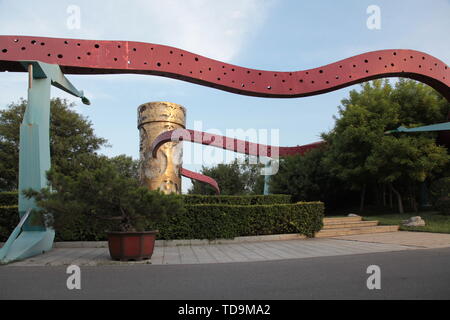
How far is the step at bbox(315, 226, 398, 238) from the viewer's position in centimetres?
1301

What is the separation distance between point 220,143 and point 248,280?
48.8ft

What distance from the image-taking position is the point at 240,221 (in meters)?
11.5

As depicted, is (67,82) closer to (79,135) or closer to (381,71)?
(381,71)

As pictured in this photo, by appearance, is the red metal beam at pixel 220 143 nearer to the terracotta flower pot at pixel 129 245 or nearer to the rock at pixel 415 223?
the rock at pixel 415 223

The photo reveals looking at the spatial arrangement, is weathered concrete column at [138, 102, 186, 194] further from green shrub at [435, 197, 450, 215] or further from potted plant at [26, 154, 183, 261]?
green shrub at [435, 197, 450, 215]

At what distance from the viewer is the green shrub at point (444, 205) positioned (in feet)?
48.6

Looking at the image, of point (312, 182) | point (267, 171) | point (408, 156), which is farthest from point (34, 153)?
point (312, 182)

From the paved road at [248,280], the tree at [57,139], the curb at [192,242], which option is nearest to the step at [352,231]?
the curb at [192,242]

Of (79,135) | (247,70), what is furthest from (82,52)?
(79,135)

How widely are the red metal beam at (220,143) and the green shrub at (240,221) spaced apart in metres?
7.67

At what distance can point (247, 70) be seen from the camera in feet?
35.2

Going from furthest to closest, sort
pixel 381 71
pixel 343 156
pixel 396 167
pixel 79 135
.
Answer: pixel 79 135, pixel 343 156, pixel 396 167, pixel 381 71

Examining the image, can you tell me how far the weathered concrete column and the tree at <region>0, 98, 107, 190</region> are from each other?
28.5 ft
